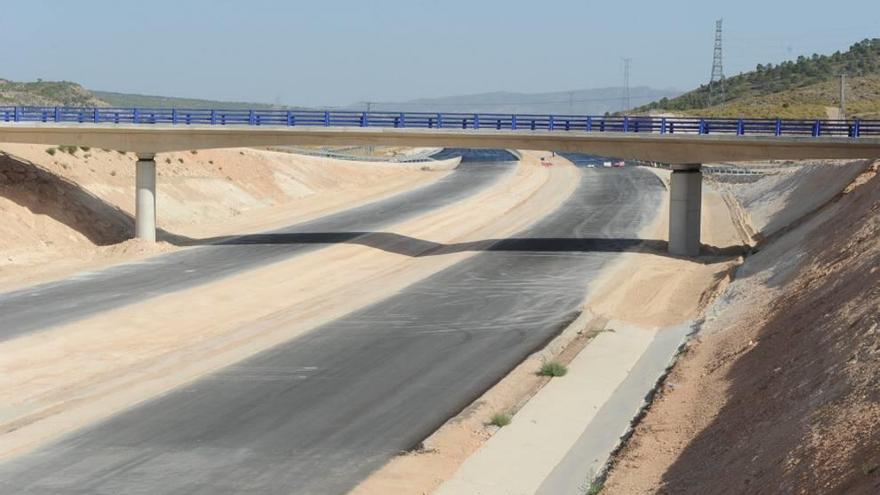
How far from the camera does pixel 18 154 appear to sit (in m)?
65.7

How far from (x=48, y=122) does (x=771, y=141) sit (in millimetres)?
34618

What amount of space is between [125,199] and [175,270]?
19.0 m

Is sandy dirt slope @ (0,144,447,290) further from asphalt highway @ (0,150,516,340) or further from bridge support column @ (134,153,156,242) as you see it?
asphalt highway @ (0,150,516,340)

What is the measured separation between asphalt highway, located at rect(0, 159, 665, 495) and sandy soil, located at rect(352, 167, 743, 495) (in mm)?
591

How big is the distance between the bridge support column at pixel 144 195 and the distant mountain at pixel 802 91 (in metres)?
81.0

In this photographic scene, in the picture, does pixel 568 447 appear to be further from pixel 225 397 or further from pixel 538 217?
pixel 538 217

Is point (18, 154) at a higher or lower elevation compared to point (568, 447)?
higher

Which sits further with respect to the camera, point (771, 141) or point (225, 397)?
point (771, 141)

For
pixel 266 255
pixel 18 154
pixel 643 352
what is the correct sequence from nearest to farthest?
pixel 643 352, pixel 266 255, pixel 18 154

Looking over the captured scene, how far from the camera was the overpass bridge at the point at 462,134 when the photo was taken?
53062 mm

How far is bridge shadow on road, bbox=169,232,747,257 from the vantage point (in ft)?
195

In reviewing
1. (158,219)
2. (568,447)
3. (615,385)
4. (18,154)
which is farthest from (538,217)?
(568,447)

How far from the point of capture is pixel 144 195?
58000 mm

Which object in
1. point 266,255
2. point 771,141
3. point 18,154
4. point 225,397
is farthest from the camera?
point 18,154
